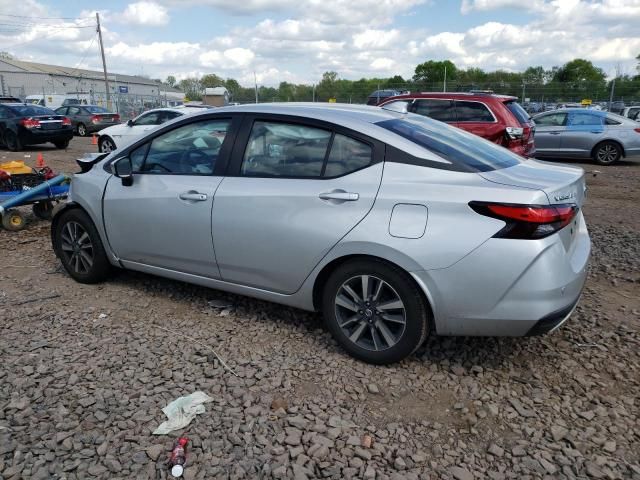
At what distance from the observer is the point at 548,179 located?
312 cm

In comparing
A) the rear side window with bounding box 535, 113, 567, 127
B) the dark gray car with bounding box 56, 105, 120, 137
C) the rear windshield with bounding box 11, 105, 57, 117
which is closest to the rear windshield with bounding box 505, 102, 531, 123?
the rear side window with bounding box 535, 113, 567, 127

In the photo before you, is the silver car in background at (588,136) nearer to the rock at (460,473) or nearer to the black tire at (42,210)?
the black tire at (42,210)

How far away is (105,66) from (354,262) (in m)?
43.5

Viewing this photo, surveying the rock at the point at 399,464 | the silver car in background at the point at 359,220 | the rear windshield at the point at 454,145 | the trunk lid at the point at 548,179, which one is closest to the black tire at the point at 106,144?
the silver car in background at the point at 359,220

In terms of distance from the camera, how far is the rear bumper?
278 cm

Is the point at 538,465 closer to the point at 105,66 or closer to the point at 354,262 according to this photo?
the point at 354,262

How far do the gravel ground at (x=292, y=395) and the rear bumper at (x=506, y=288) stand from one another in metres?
0.45

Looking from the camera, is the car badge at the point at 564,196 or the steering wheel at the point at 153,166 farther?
the steering wheel at the point at 153,166

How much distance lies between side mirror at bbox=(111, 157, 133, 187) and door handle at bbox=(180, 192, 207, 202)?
1.96 ft

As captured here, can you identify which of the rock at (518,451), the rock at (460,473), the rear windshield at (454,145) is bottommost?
the rock at (460,473)

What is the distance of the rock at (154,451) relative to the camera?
8.36ft

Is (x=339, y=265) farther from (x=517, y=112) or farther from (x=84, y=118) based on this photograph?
(x=84, y=118)

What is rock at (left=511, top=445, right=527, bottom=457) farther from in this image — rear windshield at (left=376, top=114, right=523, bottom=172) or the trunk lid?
rear windshield at (left=376, top=114, right=523, bottom=172)

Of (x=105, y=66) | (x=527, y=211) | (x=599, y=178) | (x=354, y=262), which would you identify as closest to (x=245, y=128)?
(x=354, y=262)
